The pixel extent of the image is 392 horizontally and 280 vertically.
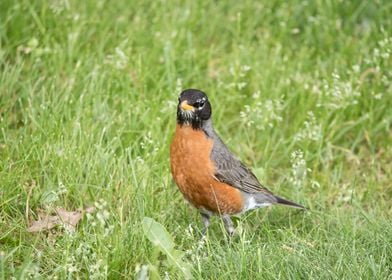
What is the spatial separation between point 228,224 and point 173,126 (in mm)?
1046

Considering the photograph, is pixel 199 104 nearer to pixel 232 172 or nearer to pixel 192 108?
pixel 192 108

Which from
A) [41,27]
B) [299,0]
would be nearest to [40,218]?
[41,27]

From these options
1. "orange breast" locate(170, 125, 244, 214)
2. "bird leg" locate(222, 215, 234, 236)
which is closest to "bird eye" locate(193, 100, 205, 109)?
"orange breast" locate(170, 125, 244, 214)

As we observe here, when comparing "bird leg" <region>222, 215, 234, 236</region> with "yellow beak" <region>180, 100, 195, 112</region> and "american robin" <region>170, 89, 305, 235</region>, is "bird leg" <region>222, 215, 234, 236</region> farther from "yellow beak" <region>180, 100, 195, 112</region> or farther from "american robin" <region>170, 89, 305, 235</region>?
"yellow beak" <region>180, 100, 195, 112</region>

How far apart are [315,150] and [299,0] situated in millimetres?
1893

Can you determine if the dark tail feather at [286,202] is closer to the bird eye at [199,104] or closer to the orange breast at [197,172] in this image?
the orange breast at [197,172]

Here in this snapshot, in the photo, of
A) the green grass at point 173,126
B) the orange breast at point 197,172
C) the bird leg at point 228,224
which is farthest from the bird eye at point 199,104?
the bird leg at point 228,224

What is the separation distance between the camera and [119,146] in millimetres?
5742

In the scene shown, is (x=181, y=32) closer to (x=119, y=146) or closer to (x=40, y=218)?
(x=119, y=146)

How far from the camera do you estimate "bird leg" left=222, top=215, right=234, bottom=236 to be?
5332 mm

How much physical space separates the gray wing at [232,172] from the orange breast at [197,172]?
1.8 inches

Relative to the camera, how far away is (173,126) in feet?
20.3

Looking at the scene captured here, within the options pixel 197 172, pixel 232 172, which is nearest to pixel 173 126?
pixel 232 172

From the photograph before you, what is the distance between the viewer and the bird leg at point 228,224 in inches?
210
